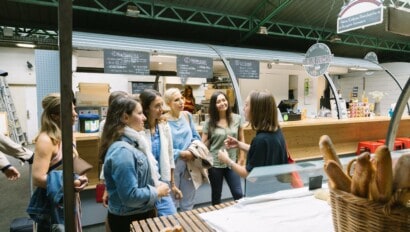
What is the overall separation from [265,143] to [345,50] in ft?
42.0

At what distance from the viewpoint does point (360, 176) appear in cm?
74

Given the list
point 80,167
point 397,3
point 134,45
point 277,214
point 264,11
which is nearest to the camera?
point 277,214

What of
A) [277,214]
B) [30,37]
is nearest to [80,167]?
[277,214]

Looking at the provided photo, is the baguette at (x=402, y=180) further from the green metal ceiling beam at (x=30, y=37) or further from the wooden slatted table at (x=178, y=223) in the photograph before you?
the green metal ceiling beam at (x=30, y=37)

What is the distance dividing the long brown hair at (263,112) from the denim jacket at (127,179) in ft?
2.79

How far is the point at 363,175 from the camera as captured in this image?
0.73m

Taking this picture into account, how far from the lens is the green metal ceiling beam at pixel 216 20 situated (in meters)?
6.92

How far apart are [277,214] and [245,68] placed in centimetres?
442

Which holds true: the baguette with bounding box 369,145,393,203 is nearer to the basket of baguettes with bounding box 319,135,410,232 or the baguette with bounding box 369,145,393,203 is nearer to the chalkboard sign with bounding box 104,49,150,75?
the basket of baguettes with bounding box 319,135,410,232

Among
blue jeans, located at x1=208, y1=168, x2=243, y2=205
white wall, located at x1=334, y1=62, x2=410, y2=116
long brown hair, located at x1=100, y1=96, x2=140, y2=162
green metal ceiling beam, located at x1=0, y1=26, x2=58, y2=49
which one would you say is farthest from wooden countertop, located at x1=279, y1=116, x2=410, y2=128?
green metal ceiling beam, located at x1=0, y1=26, x2=58, y2=49

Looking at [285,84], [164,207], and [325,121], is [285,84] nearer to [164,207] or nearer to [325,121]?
[325,121]

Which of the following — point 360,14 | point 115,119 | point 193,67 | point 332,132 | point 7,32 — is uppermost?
point 7,32

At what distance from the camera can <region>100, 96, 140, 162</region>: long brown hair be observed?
1.70 metres

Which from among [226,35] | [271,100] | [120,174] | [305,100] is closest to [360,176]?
[120,174]
